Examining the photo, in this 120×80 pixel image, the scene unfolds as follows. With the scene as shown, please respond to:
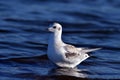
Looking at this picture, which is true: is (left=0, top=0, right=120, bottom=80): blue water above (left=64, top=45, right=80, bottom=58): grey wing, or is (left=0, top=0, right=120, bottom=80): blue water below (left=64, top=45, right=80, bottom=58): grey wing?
above

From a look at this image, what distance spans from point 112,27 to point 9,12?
5021mm

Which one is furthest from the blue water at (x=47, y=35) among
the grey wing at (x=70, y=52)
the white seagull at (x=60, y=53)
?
the grey wing at (x=70, y=52)

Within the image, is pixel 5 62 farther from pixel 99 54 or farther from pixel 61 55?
pixel 99 54

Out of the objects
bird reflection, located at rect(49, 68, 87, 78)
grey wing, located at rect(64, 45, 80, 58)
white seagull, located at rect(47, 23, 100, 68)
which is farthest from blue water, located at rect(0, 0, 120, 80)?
grey wing, located at rect(64, 45, 80, 58)

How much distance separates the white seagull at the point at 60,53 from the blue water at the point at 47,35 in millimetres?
313

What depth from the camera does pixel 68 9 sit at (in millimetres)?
26359

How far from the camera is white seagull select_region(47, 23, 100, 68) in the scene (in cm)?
1377

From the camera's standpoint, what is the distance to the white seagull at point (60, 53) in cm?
1377

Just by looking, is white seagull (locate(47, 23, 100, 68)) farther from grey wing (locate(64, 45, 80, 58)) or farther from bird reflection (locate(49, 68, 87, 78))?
bird reflection (locate(49, 68, 87, 78))

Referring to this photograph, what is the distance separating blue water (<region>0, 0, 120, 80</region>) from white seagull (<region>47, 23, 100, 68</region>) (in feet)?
1.03

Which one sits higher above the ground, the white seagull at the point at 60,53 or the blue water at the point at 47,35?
the blue water at the point at 47,35

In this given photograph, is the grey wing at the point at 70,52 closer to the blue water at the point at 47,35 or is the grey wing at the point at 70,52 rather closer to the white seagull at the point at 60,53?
the white seagull at the point at 60,53

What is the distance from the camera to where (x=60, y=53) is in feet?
45.1

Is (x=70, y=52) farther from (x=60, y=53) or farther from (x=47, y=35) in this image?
(x=47, y=35)
